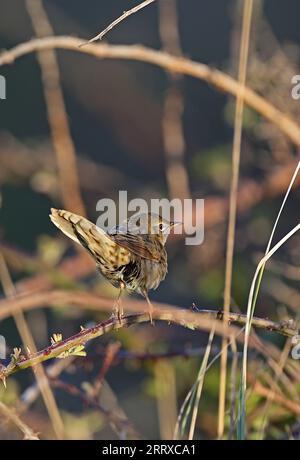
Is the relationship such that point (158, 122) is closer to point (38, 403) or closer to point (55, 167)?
point (55, 167)

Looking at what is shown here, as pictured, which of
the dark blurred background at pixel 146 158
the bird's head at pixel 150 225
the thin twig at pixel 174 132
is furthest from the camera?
the thin twig at pixel 174 132

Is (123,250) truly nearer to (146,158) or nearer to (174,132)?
(174,132)

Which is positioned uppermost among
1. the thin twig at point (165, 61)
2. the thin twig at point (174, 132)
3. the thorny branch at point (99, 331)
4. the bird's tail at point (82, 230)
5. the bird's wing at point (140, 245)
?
the thin twig at point (174, 132)

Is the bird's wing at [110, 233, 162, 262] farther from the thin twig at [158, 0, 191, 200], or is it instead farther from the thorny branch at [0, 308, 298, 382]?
the thin twig at [158, 0, 191, 200]

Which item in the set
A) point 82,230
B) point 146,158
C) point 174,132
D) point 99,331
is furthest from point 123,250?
point 146,158

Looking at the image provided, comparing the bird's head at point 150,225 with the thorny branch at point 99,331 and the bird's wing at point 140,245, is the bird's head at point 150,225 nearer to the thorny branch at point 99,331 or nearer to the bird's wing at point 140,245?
the bird's wing at point 140,245

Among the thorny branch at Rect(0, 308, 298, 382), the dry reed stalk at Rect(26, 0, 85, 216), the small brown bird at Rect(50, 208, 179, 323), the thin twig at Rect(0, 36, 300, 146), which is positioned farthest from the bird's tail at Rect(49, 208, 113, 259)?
the dry reed stalk at Rect(26, 0, 85, 216)

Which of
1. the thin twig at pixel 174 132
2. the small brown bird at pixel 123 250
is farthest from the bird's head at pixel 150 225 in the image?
the thin twig at pixel 174 132

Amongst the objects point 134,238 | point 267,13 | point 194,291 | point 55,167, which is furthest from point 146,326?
point 267,13

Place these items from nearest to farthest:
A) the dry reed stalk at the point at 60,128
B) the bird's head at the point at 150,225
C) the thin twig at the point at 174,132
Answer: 1. the bird's head at the point at 150,225
2. the dry reed stalk at the point at 60,128
3. the thin twig at the point at 174,132
